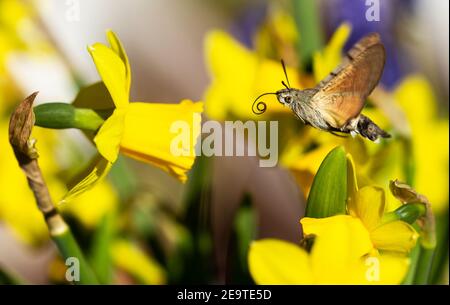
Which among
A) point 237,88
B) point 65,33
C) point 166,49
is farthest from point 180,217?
point 166,49

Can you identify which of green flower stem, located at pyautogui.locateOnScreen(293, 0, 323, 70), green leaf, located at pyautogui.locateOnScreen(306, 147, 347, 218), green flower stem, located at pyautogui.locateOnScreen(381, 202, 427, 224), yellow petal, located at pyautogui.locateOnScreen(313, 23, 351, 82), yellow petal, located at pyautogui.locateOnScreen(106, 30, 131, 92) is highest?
green flower stem, located at pyautogui.locateOnScreen(293, 0, 323, 70)

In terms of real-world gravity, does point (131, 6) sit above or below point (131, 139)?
above

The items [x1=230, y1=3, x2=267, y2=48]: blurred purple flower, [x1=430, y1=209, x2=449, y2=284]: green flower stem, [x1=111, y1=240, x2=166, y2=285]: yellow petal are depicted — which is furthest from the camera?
[x1=230, y1=3, x2=267, y2=48]: blurred purple flower

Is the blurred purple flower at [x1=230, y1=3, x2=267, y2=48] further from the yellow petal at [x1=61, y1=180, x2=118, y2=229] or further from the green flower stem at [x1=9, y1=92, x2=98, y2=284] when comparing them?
the green flower stem at [x1=9, y1=92, x2=98, y2=284]

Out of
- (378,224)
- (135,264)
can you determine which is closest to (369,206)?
(378,224)

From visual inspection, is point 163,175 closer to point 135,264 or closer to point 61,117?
point 135,264

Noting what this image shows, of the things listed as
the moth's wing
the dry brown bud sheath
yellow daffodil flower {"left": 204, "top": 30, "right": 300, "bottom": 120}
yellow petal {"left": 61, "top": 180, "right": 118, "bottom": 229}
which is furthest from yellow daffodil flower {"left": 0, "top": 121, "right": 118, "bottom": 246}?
the moth's wing
